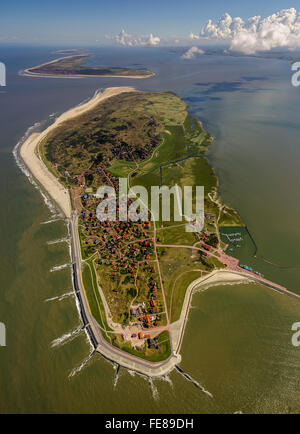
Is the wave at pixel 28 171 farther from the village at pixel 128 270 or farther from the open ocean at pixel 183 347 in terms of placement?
the village at pixel 128 270

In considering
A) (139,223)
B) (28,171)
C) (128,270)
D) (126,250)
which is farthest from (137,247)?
(28,171)

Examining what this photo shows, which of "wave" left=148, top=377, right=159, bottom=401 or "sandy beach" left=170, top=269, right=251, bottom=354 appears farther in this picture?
"sandy beach" left=170, top=269, right=251, bottom=354

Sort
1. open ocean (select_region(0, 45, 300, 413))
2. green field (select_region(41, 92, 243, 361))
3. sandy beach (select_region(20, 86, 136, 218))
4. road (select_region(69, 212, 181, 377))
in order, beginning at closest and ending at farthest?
open ocean (select_region(0, 45, 300, 413))
road (select_region(69, 212, 181, 377))
green field (select_region(41, 92, 243, 361))
sandy beach (select_region(20, 86, 136, 218))

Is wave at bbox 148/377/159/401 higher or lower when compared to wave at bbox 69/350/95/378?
lower

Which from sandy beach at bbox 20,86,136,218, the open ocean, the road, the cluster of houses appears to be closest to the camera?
the open ocean

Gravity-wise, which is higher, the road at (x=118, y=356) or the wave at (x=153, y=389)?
the road at (x=118, y=356)

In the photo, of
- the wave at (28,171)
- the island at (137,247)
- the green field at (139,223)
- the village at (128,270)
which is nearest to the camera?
the island at (137,247)

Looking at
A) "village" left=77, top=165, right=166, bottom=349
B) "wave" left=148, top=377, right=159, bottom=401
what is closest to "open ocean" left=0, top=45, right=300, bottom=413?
"wave" left=148, top=377, right=159, bottom=401

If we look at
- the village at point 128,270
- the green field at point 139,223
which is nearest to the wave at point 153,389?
the green field at point 139,223

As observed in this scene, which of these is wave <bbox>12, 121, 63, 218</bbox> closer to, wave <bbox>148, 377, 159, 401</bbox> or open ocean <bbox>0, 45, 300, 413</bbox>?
open ocean <bbox>0, 45, 300, 413</bbox>
